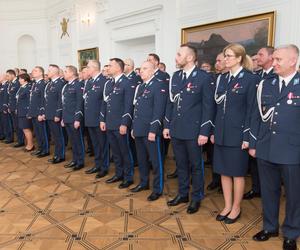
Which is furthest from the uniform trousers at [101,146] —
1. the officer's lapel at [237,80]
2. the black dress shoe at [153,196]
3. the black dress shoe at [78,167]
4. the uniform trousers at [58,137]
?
the officer's lapel at [237,80]

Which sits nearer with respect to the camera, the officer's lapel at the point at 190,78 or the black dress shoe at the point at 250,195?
the officer's lapel at the point at 190,78

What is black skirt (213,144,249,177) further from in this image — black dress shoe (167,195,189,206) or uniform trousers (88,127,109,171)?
uniform trousers (88,127,109,171)

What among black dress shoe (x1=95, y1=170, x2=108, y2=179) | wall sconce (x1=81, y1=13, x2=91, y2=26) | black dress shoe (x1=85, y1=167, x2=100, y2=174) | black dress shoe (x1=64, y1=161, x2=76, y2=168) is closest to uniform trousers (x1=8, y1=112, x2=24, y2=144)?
black dress shoe (x1=64, y1=161, x2=76, y2=168)

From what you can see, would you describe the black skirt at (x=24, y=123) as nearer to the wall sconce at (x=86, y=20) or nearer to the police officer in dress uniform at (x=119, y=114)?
the police officer in dress uniform at (x=119, y=114)

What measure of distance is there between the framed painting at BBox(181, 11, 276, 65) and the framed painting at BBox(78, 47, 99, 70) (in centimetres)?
364

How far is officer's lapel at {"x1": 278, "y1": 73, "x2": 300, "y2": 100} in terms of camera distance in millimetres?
2271

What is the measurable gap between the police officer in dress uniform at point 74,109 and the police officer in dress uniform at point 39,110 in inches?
32.1

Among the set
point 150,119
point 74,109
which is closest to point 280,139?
point 150,119

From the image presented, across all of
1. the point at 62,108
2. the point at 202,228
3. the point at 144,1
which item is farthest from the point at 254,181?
the point at 144,1

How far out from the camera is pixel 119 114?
388 cm

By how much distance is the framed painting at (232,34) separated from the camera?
16.4 ft

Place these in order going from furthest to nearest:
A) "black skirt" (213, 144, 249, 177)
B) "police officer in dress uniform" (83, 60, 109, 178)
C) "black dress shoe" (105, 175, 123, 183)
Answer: "police officer in dress uniform" (83, 60, 109, 178) < "black dress shoe" (105, 175, 123, 183) < "black skirt" (213, 144, 249, 177)

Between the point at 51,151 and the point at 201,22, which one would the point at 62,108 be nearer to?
the point at 51,151

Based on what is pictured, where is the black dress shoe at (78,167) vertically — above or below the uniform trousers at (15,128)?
below
